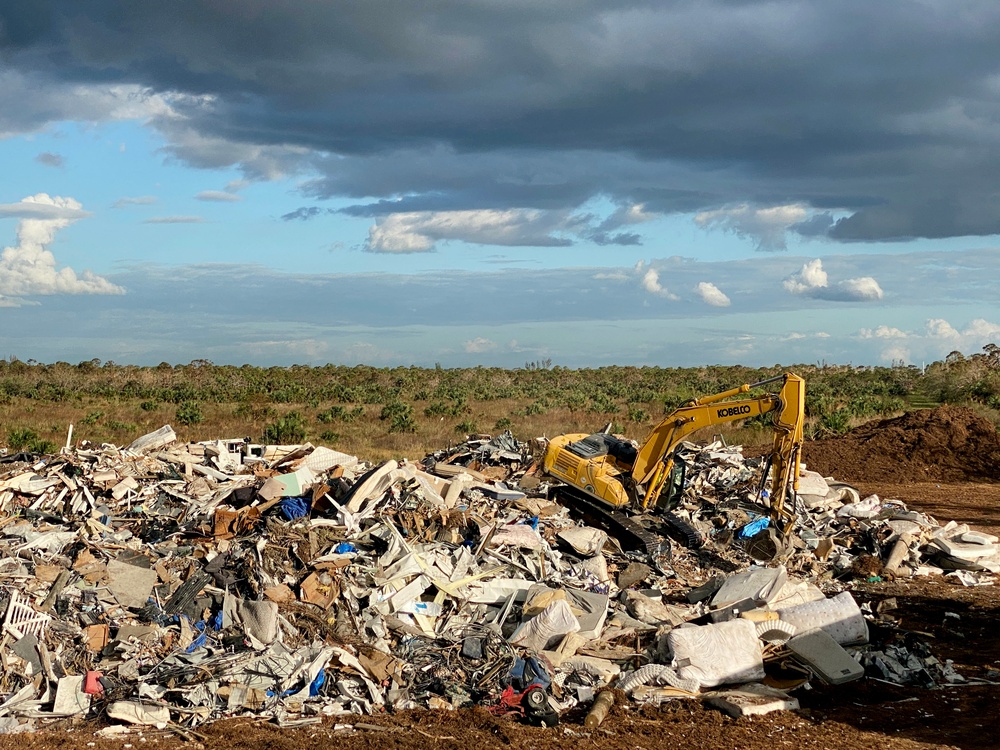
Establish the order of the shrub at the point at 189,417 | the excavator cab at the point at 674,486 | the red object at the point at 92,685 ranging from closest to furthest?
1. the red object at the point at 92,685
2. the excavator cab at the point at 674,486
3. the shrub at the point at 189,417

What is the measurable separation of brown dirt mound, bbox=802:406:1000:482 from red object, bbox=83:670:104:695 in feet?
60.0

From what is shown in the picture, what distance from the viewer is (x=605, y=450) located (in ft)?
46.3

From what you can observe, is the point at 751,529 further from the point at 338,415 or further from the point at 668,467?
the point at 338,415

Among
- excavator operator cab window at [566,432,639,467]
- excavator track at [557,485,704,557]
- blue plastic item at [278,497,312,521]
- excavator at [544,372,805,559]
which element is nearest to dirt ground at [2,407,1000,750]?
excavator at [544,372,805,559]

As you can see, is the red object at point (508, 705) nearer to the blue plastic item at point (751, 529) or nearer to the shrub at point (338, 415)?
the blue plastic item at point (751, 529)

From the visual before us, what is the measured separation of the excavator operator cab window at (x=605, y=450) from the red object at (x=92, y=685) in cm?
745

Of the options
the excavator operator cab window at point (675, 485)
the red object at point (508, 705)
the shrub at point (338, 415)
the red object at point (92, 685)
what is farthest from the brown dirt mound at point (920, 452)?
the red object at point (92, 685)

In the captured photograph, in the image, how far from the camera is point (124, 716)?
27.4ft

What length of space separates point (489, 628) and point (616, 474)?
4.29 metres

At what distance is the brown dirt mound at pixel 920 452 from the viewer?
22766mm

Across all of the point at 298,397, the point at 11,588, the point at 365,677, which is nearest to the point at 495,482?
the point at 365,677

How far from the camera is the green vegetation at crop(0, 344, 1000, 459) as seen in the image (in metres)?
28.0

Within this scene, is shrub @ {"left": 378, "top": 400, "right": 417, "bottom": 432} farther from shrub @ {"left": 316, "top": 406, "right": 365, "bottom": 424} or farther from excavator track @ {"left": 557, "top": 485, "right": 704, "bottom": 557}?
excavator track @ {"left": 557, "top": 485, "right": 704, "bottom": 557}

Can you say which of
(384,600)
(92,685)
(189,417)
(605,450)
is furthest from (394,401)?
(92,685)
